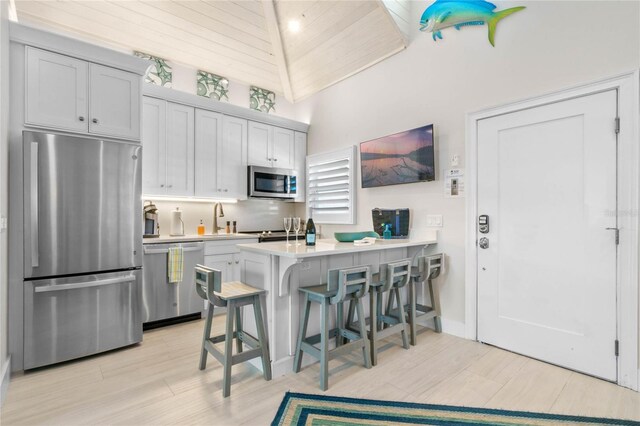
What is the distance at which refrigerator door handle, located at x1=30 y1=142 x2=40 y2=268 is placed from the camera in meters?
2.34

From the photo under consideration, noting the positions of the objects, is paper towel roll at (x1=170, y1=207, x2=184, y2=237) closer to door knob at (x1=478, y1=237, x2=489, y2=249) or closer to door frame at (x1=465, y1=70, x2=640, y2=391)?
door knob at (x1=478, y1=237, x2=489, y2=249)

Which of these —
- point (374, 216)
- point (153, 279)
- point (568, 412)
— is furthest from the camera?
point (374, 216)

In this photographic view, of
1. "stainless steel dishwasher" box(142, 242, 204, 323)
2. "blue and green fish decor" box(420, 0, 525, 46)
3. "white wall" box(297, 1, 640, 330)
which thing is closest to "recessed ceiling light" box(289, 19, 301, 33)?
"white wall" box(297, 1, 640, 330)

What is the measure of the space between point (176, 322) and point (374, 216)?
2.50 metres

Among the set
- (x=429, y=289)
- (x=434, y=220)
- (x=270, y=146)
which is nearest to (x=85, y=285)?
(x=270, y=146)

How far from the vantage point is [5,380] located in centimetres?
208

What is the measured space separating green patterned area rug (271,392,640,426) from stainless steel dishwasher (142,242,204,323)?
199cm

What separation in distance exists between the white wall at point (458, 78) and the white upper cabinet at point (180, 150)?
6.14 feet

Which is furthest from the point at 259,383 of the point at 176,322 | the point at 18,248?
the point at 18,248

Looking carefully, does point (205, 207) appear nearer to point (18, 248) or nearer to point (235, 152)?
point (235, 152)

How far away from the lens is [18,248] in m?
2.34

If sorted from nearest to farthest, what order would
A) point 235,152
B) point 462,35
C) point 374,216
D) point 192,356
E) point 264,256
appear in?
point 264,256
point 192,356
point 462,35
point 374,216
point 235,152

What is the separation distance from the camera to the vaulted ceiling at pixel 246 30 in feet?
10.8

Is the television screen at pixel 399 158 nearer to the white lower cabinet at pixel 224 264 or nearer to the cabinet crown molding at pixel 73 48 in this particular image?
the white lower cabinet at pixel 224 264
